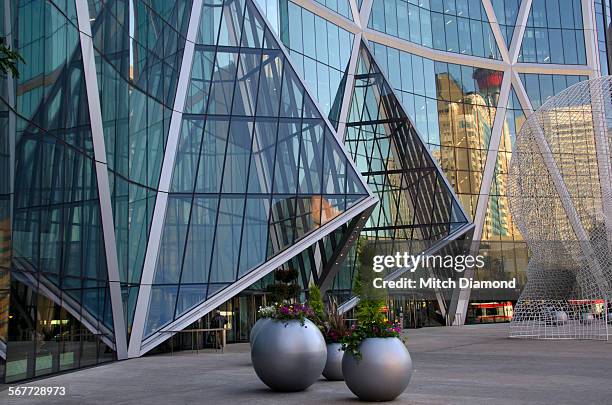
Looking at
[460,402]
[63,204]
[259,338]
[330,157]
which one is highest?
[330,157]

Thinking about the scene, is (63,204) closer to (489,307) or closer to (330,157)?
(330,157)

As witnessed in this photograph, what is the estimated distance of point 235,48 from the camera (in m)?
28.6

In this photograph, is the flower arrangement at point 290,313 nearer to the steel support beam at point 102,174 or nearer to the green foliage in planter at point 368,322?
the green foliage in planter at point 368,322

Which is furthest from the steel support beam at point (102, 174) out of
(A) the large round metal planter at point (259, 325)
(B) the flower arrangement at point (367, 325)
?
(B) the flower arrangement at point (367, 325)

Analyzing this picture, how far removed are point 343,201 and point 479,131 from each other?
27.5 m

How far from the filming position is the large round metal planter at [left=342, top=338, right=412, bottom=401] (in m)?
11.2

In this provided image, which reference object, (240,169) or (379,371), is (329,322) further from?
(240,169)

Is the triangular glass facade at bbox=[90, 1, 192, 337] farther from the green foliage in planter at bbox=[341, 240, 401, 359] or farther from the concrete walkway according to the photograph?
the green foliage in planter at bbox=[341, 240, 401, 359]

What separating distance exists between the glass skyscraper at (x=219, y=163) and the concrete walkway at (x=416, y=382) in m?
2.06

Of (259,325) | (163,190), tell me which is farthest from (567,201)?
(259,325)

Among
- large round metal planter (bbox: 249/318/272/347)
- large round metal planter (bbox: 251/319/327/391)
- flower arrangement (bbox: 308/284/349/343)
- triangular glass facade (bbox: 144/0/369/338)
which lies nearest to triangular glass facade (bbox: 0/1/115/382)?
triangular glass facade (bbox: 144/0/369/338)

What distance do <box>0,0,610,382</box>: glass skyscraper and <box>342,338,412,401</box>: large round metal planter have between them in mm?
7440

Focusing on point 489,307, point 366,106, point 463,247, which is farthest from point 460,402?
point 489,307

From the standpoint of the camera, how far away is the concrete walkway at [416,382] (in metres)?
11.8
